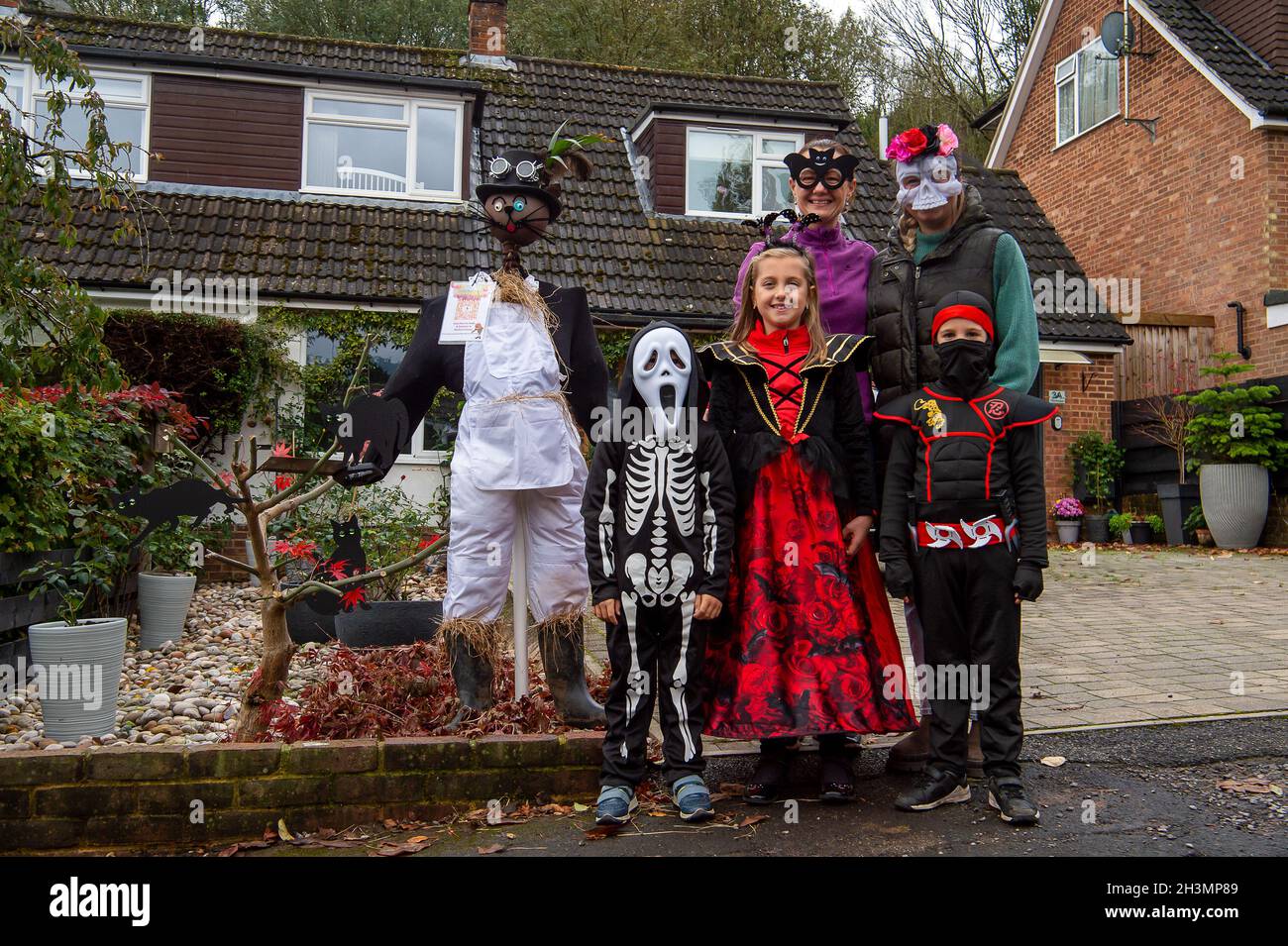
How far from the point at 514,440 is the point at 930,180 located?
186cm

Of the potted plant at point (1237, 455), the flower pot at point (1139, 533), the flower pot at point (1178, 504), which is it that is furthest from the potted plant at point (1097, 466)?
the potted plant at point (1237, 455)

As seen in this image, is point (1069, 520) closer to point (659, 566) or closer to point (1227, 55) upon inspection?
point (1227, 55)

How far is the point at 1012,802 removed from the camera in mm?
3363

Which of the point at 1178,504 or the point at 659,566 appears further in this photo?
the point at 1178,504

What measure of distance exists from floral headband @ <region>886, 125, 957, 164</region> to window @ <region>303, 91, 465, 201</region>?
10679 mm

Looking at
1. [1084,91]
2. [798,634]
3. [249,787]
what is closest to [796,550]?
[798,634]

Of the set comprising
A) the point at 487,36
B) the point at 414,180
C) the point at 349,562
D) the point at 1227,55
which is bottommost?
the point at 349,562

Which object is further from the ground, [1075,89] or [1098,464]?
[1075,89]

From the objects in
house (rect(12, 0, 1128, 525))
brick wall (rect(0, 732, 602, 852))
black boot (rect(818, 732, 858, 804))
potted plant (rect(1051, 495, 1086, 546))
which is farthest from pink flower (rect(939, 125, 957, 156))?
potted plant (rect(1051, 495, 1086, 546))

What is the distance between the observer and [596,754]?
359 cm

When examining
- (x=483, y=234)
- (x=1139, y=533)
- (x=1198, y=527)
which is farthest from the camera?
(x=1139, y=533)

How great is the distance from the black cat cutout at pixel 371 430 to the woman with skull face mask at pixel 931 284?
1.85m

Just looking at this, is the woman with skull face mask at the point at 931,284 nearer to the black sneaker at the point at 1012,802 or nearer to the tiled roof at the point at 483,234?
the black sneaker at the point at 1012,802
